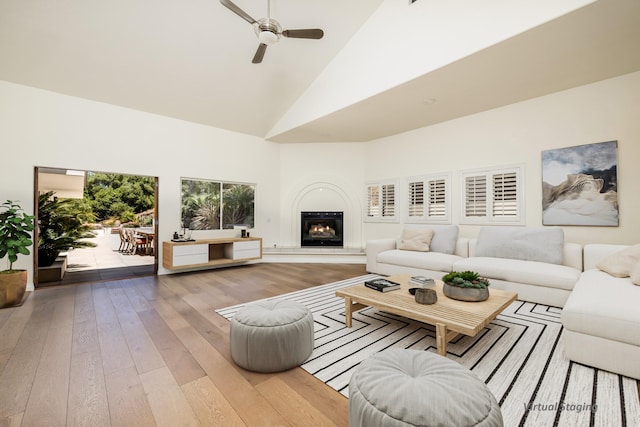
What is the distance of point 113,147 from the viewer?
468 centimetres

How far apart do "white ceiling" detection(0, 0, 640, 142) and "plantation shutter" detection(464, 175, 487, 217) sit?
1.22m

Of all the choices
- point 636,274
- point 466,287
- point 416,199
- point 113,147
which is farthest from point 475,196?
point 113,147

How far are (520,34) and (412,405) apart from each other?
11.5 ft

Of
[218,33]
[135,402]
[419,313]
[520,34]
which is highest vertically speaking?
[218,33]

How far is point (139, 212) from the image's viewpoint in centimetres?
965

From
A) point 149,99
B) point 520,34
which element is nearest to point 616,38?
point 520,34

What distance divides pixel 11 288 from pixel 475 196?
6.93 meters

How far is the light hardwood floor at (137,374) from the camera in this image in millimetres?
1561

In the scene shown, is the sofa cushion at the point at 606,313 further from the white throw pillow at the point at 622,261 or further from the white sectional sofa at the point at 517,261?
the white sectional sofa at the point at 517,261

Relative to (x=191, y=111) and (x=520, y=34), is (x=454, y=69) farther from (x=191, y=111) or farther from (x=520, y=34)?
(x=191, y=111)

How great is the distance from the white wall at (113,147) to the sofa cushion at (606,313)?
19.0ft

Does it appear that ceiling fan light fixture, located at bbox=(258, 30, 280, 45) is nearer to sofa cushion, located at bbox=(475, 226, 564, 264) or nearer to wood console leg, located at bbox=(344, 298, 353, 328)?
wood console leg, located at bbox=(344, 298, 353, 328)

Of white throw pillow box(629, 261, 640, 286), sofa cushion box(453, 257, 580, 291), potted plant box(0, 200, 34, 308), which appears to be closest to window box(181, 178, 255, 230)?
potted plant box(0, 200, 34, 308)

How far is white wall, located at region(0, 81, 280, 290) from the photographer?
3.96 m
